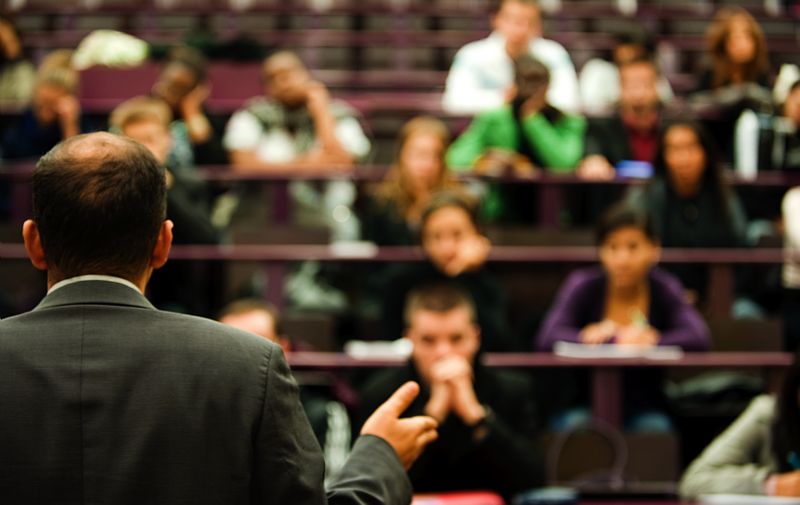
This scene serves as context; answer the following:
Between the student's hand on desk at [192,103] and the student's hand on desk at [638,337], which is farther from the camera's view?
the student's hand on desk at [192,103]

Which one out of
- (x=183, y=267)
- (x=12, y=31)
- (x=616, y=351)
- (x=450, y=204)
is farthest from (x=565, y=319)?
(x=12, y=31)

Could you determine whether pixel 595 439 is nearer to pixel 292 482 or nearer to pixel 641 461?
pixel 641 461

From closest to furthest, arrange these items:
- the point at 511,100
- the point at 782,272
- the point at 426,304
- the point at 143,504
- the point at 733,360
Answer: the point at 143,504 < the point at 426,304 < the point at 733,360 < the point at 782,272 < the point at 511,100

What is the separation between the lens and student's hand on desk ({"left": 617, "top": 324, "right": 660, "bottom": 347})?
2.91m

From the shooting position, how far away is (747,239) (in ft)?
11.6

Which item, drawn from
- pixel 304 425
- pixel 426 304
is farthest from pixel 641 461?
pixel 304 425

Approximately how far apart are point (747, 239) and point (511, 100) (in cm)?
87

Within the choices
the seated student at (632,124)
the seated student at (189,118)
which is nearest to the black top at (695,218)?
the seated student at (632,124)

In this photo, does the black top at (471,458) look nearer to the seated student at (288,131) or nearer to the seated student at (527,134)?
the seated student at (527,134)

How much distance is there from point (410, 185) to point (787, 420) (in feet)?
5.08

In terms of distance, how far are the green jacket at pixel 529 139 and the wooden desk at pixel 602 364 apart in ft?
3.94

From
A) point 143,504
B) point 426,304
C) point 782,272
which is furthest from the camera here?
point 782,272

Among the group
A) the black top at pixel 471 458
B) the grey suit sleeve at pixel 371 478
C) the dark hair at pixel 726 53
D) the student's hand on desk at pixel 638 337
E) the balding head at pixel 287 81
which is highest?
the dark hair at pixel 726 53

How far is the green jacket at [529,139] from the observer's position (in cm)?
387
